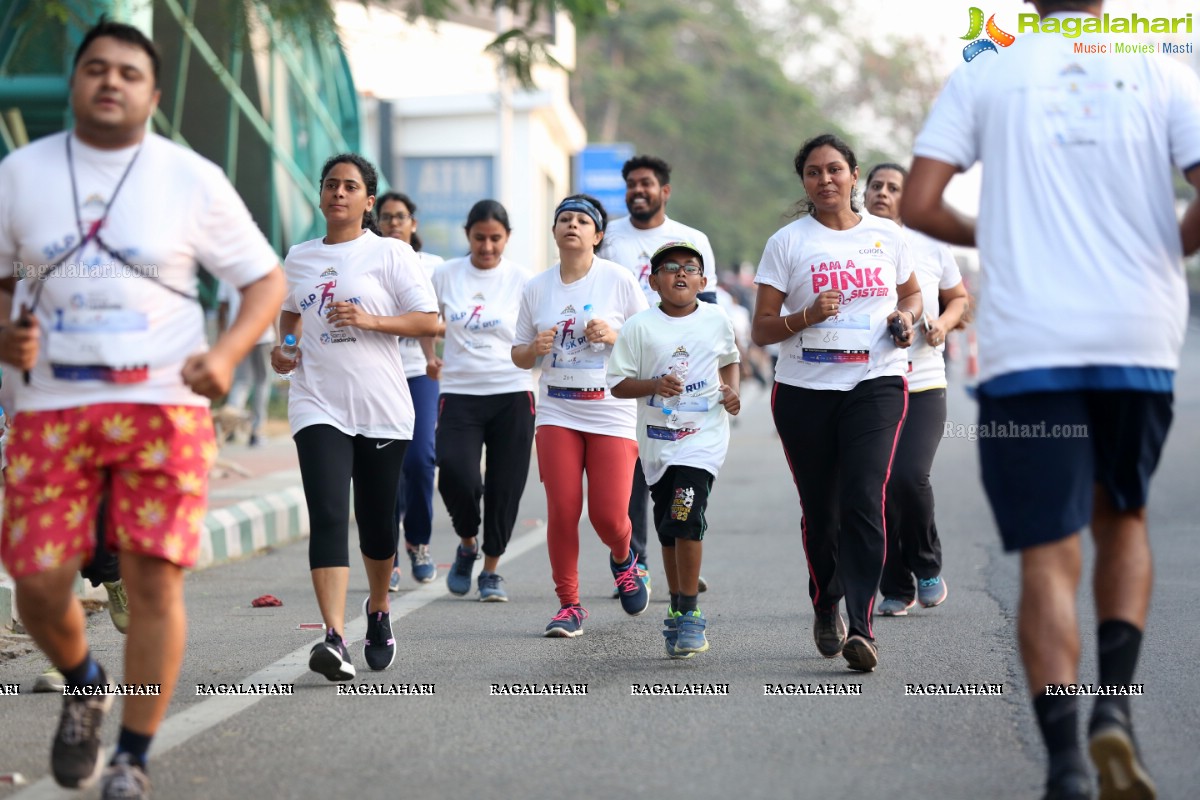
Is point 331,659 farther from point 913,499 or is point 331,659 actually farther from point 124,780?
point 913,499

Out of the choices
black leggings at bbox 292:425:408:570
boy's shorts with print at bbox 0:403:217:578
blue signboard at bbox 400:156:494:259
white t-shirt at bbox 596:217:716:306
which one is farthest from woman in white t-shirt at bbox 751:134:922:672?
blue signboard at bbox 400:156:494:259

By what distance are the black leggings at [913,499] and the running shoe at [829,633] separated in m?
1.06

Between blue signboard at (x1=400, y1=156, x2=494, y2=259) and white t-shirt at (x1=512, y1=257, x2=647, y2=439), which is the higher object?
blue signboard at (x1=400, y1=156, x2=494, y2=259)

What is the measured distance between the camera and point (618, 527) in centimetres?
738

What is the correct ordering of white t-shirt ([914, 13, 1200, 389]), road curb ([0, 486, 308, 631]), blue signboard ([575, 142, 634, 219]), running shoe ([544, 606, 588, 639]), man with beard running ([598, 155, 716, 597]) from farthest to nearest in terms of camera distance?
blue signboard ([575, 142, 634, 219])
road curb ([0, 486, 308, 631])
man with beard running ([598, 155, 716, 597])
running shoe ([544, 606, 588, 639])
white t-shirt ([914, 13, 1200, 389])

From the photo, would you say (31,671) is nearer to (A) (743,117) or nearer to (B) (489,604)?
(B) (489,604)

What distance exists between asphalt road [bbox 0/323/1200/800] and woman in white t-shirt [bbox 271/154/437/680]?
430 millimetres

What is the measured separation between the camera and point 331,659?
19.3ft

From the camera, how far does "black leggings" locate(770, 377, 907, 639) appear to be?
20.4ft

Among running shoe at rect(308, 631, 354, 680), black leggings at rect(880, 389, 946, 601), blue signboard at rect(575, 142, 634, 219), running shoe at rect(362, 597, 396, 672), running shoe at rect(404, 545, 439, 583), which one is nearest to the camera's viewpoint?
running shoe at rect(308, 631, 354, 680)

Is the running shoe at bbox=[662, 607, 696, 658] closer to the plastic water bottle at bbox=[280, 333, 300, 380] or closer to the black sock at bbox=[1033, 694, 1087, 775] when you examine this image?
the plastic water bottle at bbox=[280, 333, 300, 380]

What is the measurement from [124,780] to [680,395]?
10.4 ft

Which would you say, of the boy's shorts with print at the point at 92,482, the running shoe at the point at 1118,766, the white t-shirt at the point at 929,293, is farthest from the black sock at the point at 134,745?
the white t-shirt at the point at 929,293

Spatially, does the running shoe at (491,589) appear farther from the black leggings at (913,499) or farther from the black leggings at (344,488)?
the black leggings at (344,488)
